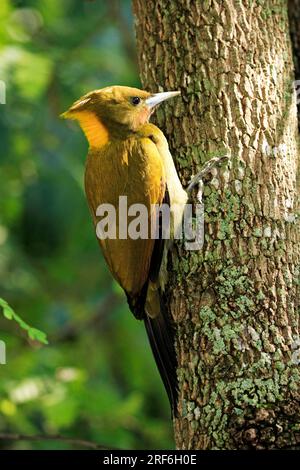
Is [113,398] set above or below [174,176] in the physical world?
below

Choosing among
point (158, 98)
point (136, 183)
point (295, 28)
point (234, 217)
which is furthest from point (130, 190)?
point (295, 28)

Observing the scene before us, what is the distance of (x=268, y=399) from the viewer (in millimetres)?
3189

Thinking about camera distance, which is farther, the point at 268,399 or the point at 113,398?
the point at 113,398

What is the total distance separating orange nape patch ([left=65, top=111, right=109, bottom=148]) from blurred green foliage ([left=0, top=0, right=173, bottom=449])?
198 cm

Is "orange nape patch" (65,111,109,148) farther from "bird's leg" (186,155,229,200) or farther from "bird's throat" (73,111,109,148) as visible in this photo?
"bird's leg" (186,155,229,200)

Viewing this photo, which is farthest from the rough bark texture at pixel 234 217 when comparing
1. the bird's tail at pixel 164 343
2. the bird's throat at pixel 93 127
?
the bird's throat at pixel 93 127

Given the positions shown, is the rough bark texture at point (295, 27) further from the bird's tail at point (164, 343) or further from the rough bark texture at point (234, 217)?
the bird's tail at point (164, 343)

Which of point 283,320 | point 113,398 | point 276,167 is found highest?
point 276,167

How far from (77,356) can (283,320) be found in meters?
4.74

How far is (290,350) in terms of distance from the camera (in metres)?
3.32
